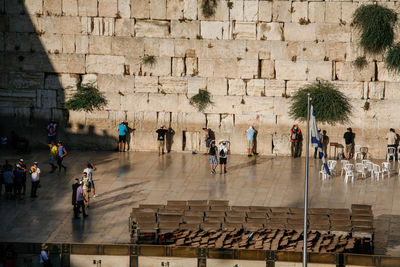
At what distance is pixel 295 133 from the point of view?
132ft

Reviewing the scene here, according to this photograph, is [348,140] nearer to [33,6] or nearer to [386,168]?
[386,168]

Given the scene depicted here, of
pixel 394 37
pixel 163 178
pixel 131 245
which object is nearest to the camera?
pixel 131 245

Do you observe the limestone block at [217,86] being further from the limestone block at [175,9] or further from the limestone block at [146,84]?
the limestone block at [175,9]

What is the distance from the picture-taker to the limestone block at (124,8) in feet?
135

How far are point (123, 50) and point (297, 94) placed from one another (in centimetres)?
770

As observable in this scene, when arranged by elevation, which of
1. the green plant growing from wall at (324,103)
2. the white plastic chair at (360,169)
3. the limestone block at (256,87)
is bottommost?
the white plastic chair at (360,169)

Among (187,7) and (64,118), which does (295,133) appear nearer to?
(187,7)

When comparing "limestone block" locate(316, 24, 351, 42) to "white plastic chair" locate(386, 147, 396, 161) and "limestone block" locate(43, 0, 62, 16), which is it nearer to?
"white plastic chair" locate(386, 147, 396, 161)

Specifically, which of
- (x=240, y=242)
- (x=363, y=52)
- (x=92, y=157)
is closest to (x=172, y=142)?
(x=92, y=157)

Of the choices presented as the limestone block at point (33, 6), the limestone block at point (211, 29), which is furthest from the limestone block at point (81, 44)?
the limestone block at point (211, 29)

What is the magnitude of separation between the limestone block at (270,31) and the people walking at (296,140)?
12.6 ft

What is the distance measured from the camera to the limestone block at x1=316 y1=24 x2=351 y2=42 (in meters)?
40.2

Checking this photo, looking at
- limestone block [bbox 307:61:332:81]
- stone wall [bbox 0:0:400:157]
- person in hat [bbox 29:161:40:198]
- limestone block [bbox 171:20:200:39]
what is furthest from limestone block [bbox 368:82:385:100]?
person in hat [bbox 29:161:40:198]

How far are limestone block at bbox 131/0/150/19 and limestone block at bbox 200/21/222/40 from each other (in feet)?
7.93
